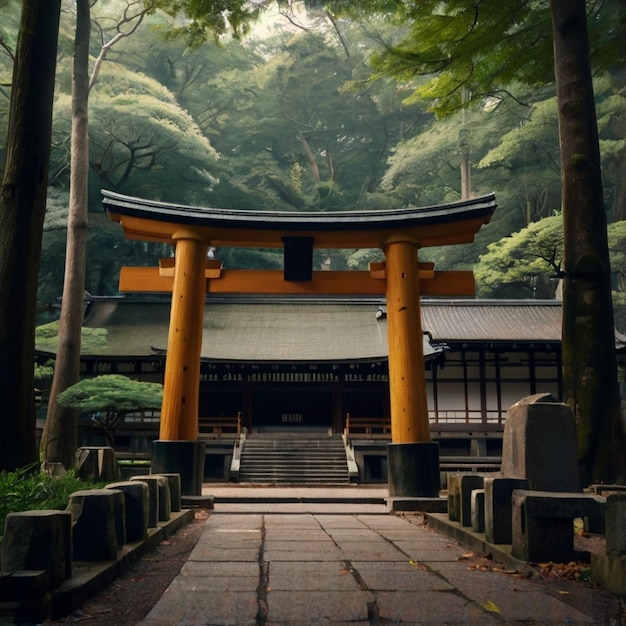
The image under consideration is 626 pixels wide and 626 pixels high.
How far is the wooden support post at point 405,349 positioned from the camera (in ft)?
32.5

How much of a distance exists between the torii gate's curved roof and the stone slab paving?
5.35 meters

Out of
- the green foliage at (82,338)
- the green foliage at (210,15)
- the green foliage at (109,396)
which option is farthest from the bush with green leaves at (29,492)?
the green foliage at (82,338)

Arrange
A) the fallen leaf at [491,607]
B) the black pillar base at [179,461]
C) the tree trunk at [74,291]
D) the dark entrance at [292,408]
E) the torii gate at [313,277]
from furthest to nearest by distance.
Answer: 1. the dark entrance at [292,408]
2. the tree trunk at [74,291]
3. the torii gate at [313,277]
4. the black pillar base at [179,461]
5. the fallen leaf at [491,607]

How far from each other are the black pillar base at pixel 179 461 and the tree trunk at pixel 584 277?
5.16m

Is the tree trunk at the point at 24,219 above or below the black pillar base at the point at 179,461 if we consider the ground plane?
above

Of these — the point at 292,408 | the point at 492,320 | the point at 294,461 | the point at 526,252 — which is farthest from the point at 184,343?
the point at 526,252

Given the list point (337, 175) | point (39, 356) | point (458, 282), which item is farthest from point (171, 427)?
point (337, 175)

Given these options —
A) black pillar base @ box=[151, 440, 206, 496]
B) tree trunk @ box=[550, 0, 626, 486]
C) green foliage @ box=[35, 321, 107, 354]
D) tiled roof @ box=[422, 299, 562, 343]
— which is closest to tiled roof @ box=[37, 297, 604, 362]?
tiled roof @ box=[422, 299, 562, 343]

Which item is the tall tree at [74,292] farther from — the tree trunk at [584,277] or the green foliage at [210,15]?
the tree trunk at [584,277]

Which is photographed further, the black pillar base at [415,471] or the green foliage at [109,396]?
the green foliage at [109,396]

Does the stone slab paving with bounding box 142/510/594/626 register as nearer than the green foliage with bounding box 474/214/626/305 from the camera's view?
Yes

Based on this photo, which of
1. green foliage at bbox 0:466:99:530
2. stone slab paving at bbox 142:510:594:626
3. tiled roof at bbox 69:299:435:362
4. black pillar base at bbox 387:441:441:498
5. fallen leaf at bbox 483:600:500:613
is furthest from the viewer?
tiled roof at bbox 69:299:435:362

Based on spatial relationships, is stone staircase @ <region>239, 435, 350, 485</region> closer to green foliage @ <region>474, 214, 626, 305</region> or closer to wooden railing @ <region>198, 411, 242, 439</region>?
wooden railing @ <region>198, 411, 242, 439</region>

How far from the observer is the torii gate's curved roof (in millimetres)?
10259
